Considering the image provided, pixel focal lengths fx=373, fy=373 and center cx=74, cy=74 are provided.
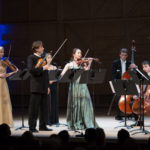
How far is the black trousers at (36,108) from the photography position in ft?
22.4

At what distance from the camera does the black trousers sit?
682 centimetres

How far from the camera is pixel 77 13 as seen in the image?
480 inches

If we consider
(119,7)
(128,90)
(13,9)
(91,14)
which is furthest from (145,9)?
(128,90)

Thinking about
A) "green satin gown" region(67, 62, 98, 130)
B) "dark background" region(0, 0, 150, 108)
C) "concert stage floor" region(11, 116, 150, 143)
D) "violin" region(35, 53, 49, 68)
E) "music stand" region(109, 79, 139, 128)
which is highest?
"dark background" region(0, 0, 150, 108)

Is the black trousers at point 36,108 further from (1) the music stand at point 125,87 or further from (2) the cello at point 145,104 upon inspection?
(2) the cello at point 145,104

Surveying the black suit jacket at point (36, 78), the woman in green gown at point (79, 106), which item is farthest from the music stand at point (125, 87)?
the black suit jacket at point (36, 78)

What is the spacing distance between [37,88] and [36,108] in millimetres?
382

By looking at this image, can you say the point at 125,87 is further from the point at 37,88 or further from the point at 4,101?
the point at 4,101

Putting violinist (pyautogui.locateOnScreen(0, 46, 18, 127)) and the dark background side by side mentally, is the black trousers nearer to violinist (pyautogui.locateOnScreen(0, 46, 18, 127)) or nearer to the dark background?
violinist (pyautogui.locateOnScreen(0, 46, 18, 127))

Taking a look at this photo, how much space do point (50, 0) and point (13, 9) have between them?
131 cm

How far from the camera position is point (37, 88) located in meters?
6.75

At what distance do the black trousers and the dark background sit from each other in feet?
17.4

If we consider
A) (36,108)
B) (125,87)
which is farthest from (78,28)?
(36,108)

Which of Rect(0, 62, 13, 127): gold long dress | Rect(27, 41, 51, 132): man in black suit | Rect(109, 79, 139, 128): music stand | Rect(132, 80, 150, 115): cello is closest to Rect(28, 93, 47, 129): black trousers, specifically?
Rect(27, 41, 51, 132): man in black suit
